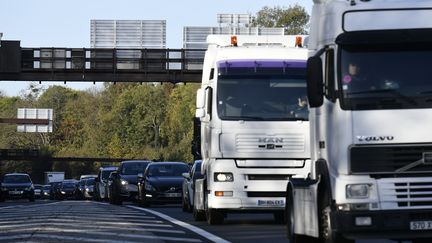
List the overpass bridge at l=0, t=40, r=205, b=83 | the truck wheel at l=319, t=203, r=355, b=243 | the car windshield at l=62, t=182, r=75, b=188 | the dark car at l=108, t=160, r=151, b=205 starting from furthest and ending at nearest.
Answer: the car windshield at l=62, t=182, r=75, b=188 < the overpass bridge at l=0, t=40, r=205, b=83 < the dark car at l=108, t=160, r=151, b=205 < the truck wheel at l=319, t=203, r=355, b=243

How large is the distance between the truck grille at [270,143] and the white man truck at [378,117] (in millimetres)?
8174

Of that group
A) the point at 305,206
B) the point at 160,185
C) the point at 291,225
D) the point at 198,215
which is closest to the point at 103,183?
the point at 160,185

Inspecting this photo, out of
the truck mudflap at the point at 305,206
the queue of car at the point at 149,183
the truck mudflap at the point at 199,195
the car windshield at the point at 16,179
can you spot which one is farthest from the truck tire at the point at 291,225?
the car windshield at the point at 16,179

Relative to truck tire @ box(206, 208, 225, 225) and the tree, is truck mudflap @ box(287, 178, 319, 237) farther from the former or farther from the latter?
the tree

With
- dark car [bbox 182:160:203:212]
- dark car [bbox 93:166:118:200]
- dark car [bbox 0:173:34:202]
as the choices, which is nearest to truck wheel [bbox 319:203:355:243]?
dark car [bbox 182:160:203:212]

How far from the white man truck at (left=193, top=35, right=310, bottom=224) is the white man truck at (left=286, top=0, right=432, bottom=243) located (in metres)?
8.16

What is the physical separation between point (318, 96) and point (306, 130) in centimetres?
822

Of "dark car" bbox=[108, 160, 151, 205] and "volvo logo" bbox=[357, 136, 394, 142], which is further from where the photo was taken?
"dark car" bbox=[108, 160, 151, 205]

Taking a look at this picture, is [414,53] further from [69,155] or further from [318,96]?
[69,155]

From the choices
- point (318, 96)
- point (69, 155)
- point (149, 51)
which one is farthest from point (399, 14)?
point (69, 155)

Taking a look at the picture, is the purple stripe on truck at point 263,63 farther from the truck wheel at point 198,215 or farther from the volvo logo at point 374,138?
the volvo logo at point 374,138

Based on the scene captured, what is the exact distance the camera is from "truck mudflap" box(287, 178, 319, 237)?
13.5 metres

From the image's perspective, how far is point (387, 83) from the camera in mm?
12492

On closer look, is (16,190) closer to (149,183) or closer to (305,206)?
(149,183)
